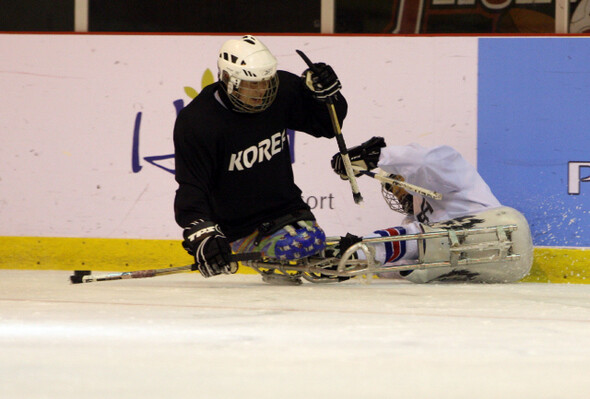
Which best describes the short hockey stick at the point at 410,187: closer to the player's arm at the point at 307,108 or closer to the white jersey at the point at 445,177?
the white jersey at the point at 445,177

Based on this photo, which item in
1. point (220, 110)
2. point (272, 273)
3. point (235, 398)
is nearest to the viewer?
point (235, 398)

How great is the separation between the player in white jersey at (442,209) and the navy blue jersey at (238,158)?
0.83 ft

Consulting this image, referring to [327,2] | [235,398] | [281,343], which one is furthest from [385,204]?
[235,398]

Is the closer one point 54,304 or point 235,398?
point 235,398

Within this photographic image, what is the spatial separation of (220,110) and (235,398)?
233 centimetres

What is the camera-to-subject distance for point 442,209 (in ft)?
15.1

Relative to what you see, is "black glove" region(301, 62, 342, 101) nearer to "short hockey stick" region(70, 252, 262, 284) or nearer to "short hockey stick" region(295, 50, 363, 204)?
"short hockey stick" region(295, 50, 363, 204)

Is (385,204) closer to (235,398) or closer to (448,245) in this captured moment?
(448,245)

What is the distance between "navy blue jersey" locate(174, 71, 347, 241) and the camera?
13.3 ft

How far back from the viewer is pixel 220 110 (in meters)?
4.16

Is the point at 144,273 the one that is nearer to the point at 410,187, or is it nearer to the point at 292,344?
the point at 410,187

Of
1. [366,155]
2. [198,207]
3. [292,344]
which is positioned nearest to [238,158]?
[198,207]

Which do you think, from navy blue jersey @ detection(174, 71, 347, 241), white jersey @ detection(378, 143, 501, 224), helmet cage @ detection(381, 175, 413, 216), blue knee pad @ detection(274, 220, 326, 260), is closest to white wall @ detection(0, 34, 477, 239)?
helmet cage @ detection(381, 175, 413, 216)

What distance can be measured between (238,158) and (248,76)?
0.36 metres
